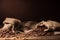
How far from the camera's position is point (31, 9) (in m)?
1.59

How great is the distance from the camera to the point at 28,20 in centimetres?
161

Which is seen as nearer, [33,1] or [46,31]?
[46,31]

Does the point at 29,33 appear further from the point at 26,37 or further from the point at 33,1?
the point at 33,1

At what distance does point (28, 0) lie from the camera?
1.57m

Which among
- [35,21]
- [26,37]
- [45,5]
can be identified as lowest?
[26,37]

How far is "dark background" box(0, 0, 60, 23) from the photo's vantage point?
1575 mm

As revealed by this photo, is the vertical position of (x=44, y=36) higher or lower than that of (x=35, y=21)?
lower

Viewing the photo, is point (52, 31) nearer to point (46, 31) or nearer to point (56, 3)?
point (46, 31)

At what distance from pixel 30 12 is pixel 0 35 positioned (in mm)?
500

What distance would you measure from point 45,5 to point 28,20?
25cm

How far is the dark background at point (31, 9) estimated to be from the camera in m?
1.58

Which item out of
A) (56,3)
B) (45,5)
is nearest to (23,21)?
(45,5)

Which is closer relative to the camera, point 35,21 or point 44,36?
point 44,36

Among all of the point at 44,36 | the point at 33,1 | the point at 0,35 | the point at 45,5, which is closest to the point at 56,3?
the point at 45,5
